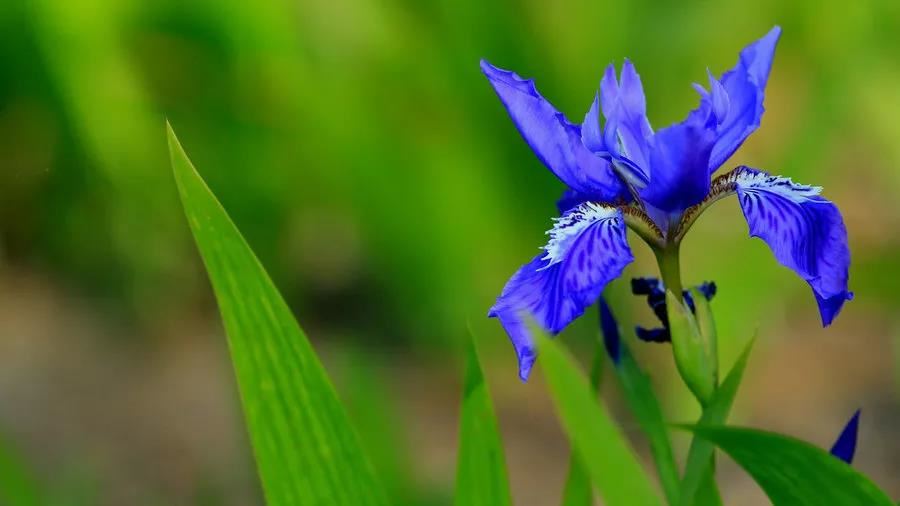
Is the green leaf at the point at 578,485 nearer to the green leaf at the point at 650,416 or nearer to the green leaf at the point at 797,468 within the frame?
the green leaf at the point at 650,416

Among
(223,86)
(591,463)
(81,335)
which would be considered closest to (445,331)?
(223,86)

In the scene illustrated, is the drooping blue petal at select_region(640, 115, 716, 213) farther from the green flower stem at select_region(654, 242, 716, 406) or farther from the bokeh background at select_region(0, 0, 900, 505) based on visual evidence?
the bokeh background at select_region(0, 0, 900, 505)

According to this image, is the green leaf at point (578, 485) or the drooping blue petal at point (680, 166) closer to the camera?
the drooping blue petal at point (680, 166)

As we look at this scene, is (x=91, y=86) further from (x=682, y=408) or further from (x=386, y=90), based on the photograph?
(x=682, y=408)

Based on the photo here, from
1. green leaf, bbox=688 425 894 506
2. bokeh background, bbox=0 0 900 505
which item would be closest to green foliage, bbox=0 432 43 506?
bokeh background, bbox=0 0 900 505

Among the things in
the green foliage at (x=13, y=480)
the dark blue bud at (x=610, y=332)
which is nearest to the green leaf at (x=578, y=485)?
the dark blue bud at (x=610, y=332)

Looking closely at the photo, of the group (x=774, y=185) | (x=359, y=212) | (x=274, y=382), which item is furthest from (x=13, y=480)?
(x=359, y=212)
